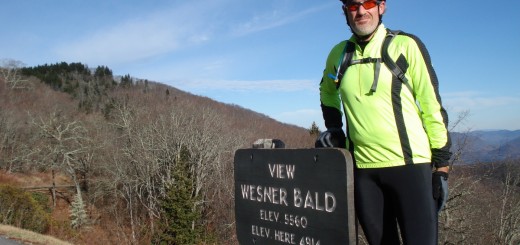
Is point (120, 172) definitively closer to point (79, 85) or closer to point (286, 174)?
point (286, 174)

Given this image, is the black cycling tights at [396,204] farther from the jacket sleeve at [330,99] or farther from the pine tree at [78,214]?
the pine tree at [78,214]

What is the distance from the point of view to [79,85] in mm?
84312

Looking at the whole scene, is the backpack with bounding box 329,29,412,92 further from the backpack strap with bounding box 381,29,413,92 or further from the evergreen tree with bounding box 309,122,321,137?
the evergreen tree with bounding box 309,122,321,137

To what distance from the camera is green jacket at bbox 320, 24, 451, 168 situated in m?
1.98

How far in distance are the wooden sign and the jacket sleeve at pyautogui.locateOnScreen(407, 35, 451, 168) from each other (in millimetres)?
391

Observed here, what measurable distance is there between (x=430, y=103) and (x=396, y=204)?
47 centimetres

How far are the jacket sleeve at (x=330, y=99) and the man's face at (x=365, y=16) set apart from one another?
8.3 inches

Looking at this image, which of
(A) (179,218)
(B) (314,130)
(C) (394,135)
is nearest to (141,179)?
(A) (179,218)

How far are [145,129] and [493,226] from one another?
27454 millimetres

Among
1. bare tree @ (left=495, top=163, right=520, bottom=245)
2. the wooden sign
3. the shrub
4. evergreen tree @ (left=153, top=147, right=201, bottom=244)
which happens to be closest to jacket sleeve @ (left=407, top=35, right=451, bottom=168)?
the wooden sign

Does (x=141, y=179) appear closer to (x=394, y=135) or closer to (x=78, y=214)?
(x=78, y=214)

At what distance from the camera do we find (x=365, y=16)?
2123mm

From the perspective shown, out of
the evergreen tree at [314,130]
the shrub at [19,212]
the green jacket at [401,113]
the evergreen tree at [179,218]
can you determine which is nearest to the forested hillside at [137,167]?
the evergreen tree at [179,218]

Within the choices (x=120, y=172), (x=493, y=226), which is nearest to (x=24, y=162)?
(x=120, y=172)
